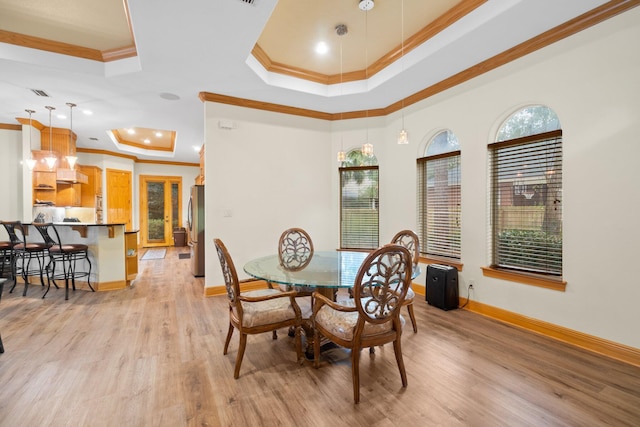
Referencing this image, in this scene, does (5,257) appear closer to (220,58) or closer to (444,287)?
(220,58)

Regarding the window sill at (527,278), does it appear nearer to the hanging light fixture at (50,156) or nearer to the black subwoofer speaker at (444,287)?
the black subwoofer speaker at (444,287)

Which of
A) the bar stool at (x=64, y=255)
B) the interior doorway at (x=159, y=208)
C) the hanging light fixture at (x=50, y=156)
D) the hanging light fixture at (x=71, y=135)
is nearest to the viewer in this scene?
the bar stool at (x=64, y=255)

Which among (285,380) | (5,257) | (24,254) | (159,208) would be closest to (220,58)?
(285,380)

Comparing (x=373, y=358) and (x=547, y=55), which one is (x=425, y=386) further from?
(x=547, y=55)

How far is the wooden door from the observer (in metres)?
7.87

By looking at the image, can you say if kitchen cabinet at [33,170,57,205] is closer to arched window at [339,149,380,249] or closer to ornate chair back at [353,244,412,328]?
arched window at [339,149,380,249]

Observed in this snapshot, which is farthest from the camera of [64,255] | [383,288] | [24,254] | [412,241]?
[24,254]

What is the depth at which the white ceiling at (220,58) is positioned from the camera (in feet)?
8.18

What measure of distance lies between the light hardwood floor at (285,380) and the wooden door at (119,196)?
5581 millimetres

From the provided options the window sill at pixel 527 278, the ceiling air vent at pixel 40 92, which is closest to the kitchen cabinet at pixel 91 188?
the ceiling air vent at pixel 40 92

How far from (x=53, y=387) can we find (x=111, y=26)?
332 centimetres

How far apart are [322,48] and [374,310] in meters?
3.10

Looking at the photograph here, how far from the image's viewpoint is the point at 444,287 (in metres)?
3.44

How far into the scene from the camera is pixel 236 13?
2.44m
